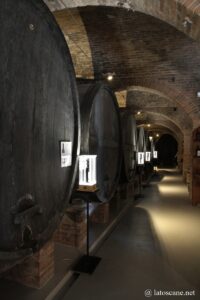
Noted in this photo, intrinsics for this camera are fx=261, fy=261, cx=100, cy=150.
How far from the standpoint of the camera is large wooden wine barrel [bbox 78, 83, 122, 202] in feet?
9.78

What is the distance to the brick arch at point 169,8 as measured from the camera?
281 cm

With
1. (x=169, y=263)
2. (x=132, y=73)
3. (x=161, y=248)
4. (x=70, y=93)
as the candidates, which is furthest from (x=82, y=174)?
(x=132, y=73)

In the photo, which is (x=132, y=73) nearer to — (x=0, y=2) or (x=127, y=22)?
(x=127, y=22)

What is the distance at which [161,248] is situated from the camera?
13.8 ft

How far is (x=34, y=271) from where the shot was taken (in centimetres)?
264

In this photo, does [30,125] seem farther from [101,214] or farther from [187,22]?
[101,214]

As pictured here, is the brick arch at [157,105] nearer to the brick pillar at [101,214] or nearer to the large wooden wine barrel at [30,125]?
the brick pillar at [101,214]

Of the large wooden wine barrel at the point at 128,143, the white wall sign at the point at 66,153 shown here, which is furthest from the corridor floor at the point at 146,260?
the white wall sign at the point at 66,153

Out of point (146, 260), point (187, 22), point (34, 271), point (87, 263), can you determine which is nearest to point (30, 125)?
point (34, 271)

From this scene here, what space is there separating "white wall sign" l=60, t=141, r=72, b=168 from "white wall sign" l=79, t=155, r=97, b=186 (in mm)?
795

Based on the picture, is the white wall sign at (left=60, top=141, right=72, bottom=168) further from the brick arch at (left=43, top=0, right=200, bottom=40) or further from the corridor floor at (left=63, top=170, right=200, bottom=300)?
the brick arch at (left=43, top=0, right=200, bottom=40)

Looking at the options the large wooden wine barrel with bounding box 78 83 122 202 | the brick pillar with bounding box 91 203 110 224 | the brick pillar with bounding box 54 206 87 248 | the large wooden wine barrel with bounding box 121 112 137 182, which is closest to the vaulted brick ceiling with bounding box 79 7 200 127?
the large wooden wine barrel with bounding box 121 112 137 182

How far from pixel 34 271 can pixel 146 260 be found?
1.73 meters

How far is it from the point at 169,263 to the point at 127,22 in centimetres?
Answer: 485
